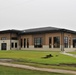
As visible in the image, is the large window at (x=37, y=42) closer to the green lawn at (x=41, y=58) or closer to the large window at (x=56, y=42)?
the large window at (x=56, y=42)

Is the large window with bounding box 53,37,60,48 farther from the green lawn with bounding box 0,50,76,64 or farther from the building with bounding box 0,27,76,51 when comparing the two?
the green lawn with bounding box 0,50,76,64

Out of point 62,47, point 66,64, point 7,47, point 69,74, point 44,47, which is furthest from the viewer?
point 7,47

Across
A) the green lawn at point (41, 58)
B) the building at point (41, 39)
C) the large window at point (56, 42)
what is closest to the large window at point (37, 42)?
the building at point (41, 39)

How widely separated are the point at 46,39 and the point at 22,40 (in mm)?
8650

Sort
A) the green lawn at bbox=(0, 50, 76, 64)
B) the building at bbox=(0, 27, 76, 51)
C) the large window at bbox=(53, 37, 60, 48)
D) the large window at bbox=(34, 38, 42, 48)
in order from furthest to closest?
1. the large window at bbox=(34, 38, 42, 48)
2. the large window at bbox=(53, 37, 60, 48)
3. the building at bbox=(0, 27, 76, 51)
4. the green lawn at bbox=(0, 50, 76, 64)

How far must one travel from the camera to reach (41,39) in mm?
53906

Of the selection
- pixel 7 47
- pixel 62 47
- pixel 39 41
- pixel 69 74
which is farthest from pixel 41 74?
pixel 7 47

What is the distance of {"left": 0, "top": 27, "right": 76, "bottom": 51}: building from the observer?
166 ft

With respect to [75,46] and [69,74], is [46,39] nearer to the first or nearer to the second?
[75,46]

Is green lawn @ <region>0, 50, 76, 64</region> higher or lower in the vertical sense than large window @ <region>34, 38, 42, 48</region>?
lower

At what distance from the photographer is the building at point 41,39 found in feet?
166

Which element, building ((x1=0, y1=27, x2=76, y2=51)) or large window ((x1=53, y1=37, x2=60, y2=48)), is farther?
large window ((x1=53, y1=37, x2=60, y2=48))

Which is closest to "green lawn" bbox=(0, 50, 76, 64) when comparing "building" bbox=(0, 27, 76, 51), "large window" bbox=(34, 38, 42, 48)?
"building" bbox=(0, 27, 76, 51)

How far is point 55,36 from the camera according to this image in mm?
50938
